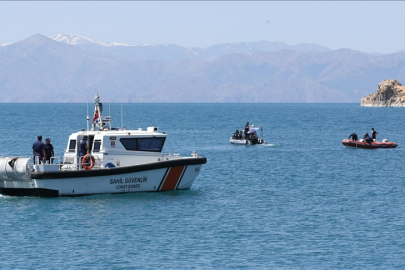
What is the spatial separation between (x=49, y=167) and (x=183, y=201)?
5987 millimetres

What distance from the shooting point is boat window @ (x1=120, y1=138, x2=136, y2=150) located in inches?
1307

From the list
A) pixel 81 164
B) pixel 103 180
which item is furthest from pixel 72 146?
pixel 103 180

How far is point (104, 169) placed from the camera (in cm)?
3198

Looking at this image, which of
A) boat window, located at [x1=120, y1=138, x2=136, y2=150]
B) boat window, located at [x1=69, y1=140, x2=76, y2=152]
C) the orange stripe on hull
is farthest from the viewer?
boat window, located at [x1=69, y1=140, x2=76, y2=152]

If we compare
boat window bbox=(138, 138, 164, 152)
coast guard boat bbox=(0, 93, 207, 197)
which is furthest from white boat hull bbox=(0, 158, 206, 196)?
boat window bbox=(138, 138, 164, 152)

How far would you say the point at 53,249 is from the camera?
80.1 feet

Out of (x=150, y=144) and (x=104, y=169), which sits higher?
(x=150, y=144)

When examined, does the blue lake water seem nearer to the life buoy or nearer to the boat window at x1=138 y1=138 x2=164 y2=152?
the life buoy

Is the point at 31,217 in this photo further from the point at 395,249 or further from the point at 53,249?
the point at 395,249

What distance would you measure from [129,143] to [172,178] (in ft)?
8.30

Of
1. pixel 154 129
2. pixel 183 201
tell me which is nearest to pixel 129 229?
pixel 183 201

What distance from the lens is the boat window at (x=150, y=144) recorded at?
33656 mm

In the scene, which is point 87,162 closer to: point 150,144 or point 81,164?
point 81,164

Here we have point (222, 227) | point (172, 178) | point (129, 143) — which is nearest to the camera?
point (222, 227)
